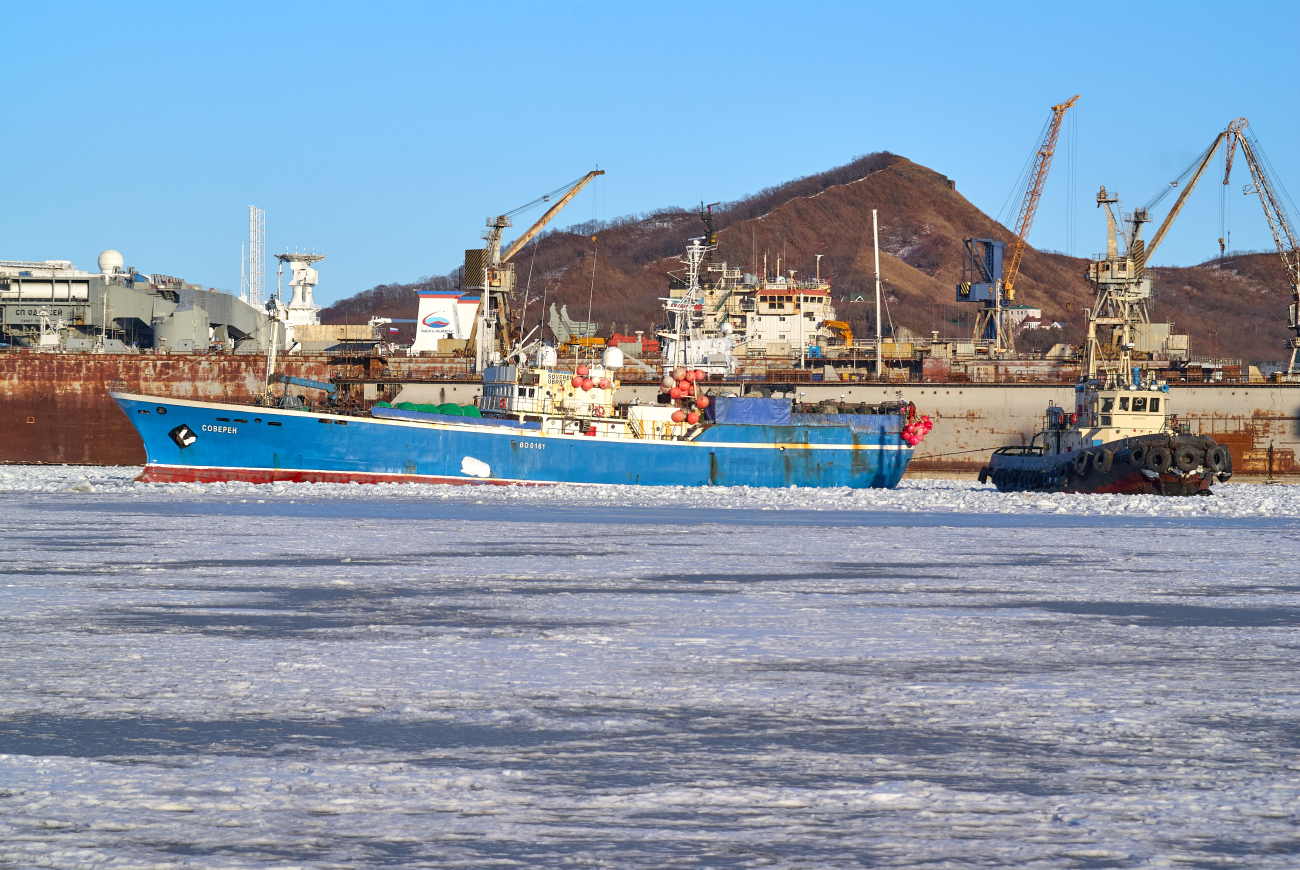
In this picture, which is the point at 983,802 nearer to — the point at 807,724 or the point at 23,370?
the point at 807,724

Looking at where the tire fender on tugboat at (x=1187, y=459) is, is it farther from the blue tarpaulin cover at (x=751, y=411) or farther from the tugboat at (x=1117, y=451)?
the blue tarpaulin cover at (x=751, y=411)

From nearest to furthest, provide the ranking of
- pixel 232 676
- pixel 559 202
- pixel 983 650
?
pixel 232 676 < pixel 983 650 < pixel 559 202

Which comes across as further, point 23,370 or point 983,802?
point 23,370

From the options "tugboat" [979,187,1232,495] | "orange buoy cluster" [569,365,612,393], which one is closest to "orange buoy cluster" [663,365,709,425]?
"orange buoy cluster" [569,365,612,393]

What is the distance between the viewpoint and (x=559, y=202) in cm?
7425

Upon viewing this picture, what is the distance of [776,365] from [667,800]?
62.9 meters

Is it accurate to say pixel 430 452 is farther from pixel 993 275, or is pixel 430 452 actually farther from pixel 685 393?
pixel 993 275

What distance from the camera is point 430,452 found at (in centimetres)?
4550

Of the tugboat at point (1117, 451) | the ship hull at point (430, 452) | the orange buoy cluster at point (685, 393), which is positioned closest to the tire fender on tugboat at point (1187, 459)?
the tugboat at point (1117, 451)

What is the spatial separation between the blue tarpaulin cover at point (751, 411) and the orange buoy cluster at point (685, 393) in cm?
77

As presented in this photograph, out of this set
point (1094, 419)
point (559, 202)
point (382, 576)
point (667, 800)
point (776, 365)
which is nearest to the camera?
point (667, 800)

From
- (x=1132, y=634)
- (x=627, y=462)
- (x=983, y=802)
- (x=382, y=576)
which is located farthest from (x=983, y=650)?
(x=627, y=462)

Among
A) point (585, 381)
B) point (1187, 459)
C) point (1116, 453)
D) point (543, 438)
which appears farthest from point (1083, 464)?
point (543, 438)

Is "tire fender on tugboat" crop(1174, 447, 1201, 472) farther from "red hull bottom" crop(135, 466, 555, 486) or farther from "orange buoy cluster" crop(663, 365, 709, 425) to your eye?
"red hull bottom" crop(135, 466, 555, 486)
